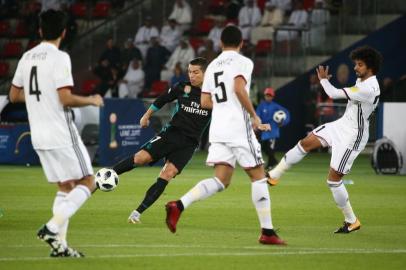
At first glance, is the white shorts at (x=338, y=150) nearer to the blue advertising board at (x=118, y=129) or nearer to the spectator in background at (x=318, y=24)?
the blue advertising board at (x=118, y=129)

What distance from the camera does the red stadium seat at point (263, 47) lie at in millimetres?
32844

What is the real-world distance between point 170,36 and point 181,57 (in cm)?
187

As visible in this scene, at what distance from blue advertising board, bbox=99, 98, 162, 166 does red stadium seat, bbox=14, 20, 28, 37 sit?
12.2 metres

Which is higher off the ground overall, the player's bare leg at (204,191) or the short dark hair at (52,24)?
the short dark hair at (52,24)

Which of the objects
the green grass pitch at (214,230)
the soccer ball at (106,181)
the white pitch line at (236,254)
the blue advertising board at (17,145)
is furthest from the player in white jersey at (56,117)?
the blue advertising board at (17,145)

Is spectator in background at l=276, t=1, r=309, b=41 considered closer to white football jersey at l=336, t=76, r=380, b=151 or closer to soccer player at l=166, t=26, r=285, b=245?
white football jersey at l=336, t=76, r=380, b=151

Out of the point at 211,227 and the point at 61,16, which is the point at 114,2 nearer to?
the point at 211,227

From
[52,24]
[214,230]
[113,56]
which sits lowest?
[113,56]

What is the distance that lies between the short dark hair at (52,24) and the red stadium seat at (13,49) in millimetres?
26689

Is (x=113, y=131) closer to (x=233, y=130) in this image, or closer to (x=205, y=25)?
(x=205, y=25)

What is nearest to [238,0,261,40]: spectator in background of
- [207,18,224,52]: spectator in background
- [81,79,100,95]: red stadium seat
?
[207,18,224,52]: spectator in background

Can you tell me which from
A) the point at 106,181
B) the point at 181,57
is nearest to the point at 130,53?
the point at 181,57

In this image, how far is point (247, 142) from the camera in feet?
39.5

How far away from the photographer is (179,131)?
595 inches
